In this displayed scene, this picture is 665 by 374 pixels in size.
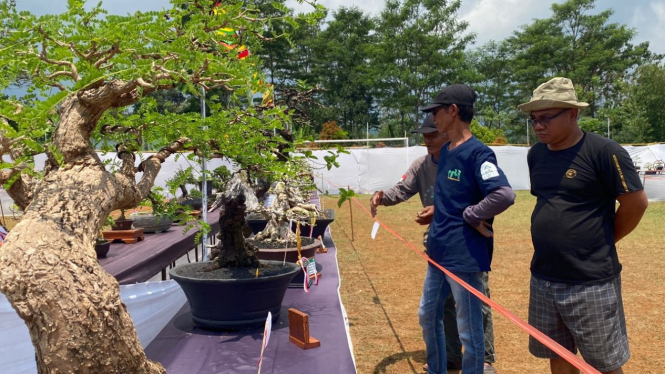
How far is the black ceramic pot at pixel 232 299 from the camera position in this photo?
3.00 meters

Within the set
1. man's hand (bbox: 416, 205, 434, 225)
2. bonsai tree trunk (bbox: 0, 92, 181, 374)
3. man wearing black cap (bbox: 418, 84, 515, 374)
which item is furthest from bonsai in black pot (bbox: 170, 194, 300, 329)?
bonsai tree trunk (bbox: 0, 92, 181, 374)

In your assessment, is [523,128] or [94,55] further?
[523,128]

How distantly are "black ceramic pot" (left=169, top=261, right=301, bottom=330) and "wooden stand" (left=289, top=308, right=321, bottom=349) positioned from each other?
25cm

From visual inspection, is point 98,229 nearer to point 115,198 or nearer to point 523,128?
point 115,198

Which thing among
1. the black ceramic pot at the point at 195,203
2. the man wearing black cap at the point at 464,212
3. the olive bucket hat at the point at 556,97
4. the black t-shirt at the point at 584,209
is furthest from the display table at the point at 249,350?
the black ceramic pot at the point at 195,203

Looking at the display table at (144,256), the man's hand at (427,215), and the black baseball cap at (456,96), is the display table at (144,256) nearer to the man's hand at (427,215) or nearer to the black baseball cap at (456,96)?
the man's hand at (427,215)

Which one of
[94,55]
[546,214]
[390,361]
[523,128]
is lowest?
[390,361]

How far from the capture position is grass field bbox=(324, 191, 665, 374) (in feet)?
11.6

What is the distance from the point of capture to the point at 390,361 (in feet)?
11.4

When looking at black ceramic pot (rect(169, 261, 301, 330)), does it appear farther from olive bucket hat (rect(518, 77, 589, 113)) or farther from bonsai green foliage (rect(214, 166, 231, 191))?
olive bucket hat (rect(518, 77, 589, 113))

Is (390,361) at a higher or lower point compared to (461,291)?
lower

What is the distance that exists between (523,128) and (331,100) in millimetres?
14795

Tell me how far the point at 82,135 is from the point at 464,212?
5.23 ft

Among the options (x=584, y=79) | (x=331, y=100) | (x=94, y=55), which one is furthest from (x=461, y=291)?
(x=584, y=79)
